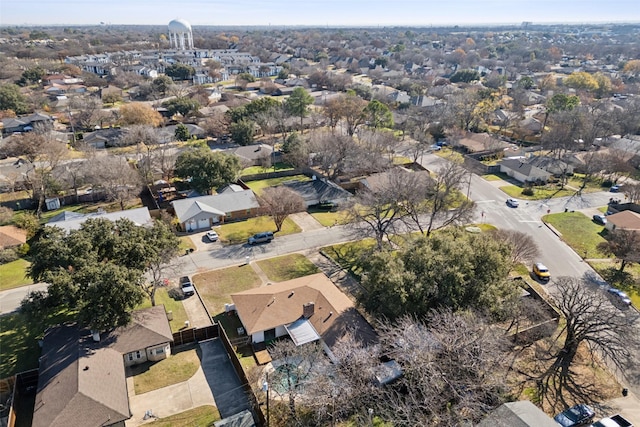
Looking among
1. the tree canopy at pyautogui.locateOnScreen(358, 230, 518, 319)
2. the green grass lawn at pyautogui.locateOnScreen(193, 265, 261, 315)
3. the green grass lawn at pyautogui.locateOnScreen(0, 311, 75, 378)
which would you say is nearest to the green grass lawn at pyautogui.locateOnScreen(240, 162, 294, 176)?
the green grass lawn at pyautogui.locateOnScreen(193, 265, 261, 315)

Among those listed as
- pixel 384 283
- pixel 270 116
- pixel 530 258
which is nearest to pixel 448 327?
pixel 384 283

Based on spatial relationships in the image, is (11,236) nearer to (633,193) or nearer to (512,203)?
(512,203)

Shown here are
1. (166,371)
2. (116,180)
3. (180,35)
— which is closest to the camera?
(166,371)

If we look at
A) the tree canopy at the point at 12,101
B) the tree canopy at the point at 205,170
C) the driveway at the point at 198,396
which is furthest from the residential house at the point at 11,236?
the tree canopy at the point at 12,101

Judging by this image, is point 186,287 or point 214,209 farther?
point 214,209

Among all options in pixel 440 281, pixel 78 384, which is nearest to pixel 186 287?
pixel 78 384

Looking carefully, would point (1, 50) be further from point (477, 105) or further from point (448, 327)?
point (448, 327)
